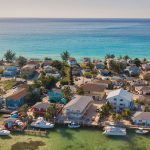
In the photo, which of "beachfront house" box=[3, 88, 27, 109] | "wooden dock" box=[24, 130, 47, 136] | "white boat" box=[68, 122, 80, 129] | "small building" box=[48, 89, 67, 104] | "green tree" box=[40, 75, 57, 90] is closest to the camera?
"wooden dock" box=[24, 130, 47, 136]

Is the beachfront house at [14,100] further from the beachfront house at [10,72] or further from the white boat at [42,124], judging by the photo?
the beachfront house at [10,72]

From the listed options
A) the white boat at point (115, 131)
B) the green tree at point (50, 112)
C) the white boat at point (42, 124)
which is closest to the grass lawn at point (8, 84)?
the green tree at point (50, 112)

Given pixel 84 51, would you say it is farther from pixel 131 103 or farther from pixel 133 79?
pixel 131 103

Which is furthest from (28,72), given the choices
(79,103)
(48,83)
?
(79,103)

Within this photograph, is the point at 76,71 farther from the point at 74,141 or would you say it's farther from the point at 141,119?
the point at 74,141

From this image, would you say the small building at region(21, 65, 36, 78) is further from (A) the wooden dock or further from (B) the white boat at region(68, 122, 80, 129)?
(A) the wooden dock

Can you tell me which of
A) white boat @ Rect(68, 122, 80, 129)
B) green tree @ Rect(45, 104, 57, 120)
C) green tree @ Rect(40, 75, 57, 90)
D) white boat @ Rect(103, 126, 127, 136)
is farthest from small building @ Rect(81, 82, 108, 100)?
white boat @ Rect(103, 126, 127, 136)
